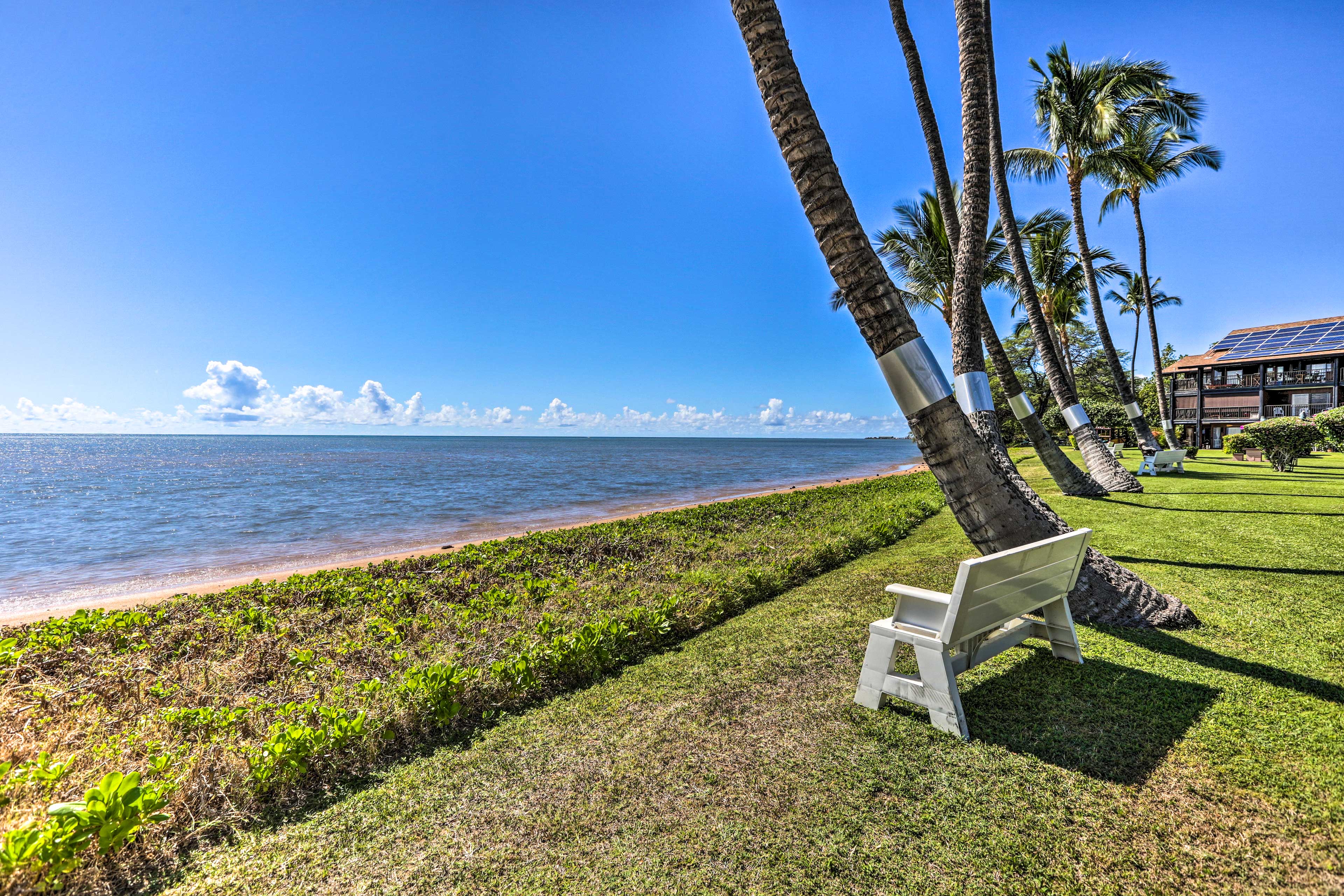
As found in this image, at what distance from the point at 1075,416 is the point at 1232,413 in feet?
120

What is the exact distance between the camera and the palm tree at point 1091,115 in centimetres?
1255

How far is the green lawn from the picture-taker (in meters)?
2.13

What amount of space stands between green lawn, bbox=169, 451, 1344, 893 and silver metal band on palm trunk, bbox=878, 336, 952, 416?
1.96m

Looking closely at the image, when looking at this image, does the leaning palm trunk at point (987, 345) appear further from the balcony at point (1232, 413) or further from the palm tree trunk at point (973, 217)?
the balcony at point (1232, 413)

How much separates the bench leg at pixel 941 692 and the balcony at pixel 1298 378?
44.9 m

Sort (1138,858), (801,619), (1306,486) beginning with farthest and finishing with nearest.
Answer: (1306,486) < (801,619) < (1138,858)

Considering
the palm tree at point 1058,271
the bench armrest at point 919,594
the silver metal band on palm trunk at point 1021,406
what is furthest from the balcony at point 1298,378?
the bench armrest at point 919,594

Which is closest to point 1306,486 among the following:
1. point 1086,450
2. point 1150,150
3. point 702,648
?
point 1086,450

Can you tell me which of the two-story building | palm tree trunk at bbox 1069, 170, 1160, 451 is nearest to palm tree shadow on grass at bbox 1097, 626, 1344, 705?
palm tree trunk at bbox 1069, 170, 1160, 451

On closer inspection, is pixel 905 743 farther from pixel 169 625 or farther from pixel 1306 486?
pixel 1306 486

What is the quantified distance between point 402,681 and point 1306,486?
17605mm

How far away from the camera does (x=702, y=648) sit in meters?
4.68

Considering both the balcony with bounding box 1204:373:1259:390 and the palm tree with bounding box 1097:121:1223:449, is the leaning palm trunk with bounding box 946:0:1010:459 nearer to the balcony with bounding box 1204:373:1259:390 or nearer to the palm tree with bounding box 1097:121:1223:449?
the palm tree with bounding box 1097:121:1223:449

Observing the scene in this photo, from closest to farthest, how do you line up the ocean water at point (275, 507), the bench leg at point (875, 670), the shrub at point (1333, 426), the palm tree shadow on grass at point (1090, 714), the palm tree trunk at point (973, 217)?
the palm tree shadow on grass at point (1090, 714) → the bench leg at point (875, 670) → the palm tree trunk at point (973, 217) → the ocean water at point (275, 507) → the shrub at point (1333, 426)
